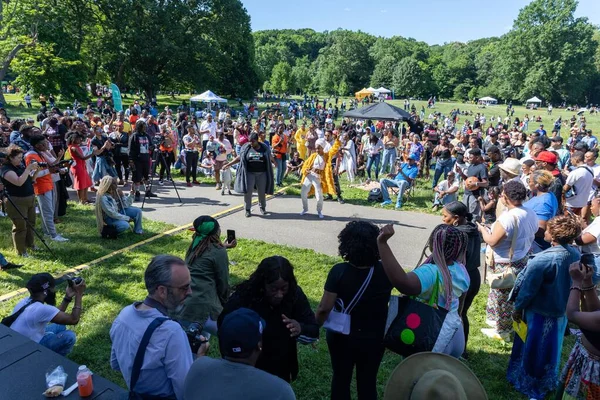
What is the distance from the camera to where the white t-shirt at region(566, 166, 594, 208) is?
7.66 m

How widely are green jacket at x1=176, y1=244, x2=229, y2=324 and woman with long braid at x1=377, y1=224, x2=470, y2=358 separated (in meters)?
1.66

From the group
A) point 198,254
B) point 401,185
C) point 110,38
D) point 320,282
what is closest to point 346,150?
point 401,185

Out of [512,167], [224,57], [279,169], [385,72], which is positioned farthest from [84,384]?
[385,72]

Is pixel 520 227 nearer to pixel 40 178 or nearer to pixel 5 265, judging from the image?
pixel 5 265

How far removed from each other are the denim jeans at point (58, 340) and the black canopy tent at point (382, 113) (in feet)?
47.6

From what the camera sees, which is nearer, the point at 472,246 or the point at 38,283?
the point at 38,283

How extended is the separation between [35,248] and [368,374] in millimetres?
6458

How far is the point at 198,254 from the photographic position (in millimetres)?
3738

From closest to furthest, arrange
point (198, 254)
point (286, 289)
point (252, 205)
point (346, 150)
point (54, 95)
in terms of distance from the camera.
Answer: point (286, 289), point (198, 254), point (252, 205), point (346, 150), point (54, 95)

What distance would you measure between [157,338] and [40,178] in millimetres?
6014

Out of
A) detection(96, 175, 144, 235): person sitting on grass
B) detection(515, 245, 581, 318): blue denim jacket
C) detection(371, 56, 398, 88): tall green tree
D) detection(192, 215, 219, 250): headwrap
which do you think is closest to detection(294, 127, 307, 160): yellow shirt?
detection(96, 175, 144, 235): person sitting on grass

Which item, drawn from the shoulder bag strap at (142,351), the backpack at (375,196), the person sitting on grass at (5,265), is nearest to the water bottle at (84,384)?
the shoulder bag strap at (142,351)

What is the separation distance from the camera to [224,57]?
150ft

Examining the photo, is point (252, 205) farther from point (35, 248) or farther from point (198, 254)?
point (198, 254)
